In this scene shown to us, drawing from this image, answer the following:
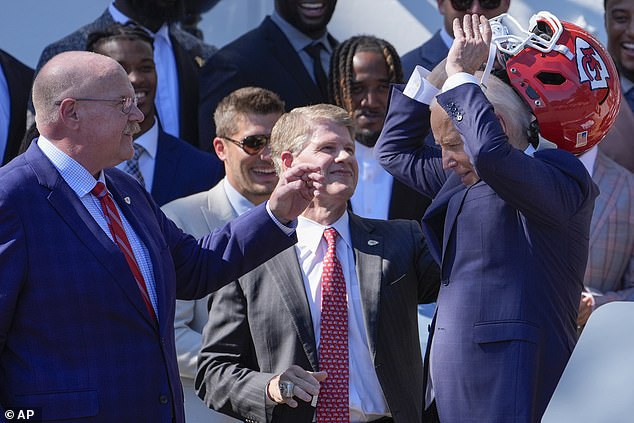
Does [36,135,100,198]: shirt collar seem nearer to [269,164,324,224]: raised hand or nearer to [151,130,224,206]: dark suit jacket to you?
[269,164,324,224]: raised hand

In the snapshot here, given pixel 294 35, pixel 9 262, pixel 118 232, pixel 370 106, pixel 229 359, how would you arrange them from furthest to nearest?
pixel 294 35, pixel 370 106, pixel 229 359, pixel 118 232, pixel 9 262

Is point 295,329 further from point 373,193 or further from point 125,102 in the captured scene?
point 373,193

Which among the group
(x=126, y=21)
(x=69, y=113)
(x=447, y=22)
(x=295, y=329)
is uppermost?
Result: (x=126, y=21)

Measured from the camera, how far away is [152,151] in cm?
552

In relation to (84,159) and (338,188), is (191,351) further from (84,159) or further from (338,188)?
(84,159)

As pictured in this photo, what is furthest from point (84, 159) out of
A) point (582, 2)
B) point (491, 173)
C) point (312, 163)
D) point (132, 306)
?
point (582, 2)

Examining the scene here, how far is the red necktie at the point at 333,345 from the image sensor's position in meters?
3.91

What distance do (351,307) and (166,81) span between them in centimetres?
258

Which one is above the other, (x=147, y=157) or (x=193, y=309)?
(x=147, y=157)

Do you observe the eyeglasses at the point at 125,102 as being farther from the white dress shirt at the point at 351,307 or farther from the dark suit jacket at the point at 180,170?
the dark suit jacket at the point at 180,170

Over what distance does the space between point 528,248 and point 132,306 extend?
117cm

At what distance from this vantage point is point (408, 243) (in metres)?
4.21

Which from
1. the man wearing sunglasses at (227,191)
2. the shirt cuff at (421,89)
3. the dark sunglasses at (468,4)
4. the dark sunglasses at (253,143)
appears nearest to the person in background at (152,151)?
the man wearing sunglasses at (227,191)

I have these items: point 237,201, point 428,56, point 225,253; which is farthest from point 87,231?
point 428,56
